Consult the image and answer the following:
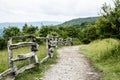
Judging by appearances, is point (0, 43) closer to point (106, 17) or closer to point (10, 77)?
point (106, 17)

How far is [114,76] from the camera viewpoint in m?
9.73

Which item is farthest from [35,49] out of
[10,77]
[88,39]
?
[88,39]

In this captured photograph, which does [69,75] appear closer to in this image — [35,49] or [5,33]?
[35,49]

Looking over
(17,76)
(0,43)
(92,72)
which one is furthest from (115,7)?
(17,76)

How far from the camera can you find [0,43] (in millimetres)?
32062

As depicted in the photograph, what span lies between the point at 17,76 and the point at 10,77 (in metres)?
0.70

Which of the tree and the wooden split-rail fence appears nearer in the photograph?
the wooden split-rail fence

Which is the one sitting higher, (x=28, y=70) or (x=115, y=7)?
(x=115, y=7)

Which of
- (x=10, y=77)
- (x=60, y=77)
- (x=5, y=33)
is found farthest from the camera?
(x=5, y=33)

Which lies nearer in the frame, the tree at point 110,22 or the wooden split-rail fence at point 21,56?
the wooden split-rail fence at point 21,56

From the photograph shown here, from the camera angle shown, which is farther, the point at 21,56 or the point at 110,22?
the point at 110,22

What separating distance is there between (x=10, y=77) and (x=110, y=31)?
2962 cm

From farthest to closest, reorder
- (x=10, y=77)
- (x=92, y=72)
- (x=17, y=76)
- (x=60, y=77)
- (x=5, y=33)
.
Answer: (x=5, y=33)
(x=92, y=72)
(x=60, y=77)
(x=17, y=76)
(x=10, y=77)

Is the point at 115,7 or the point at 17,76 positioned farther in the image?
the point at 115,7
